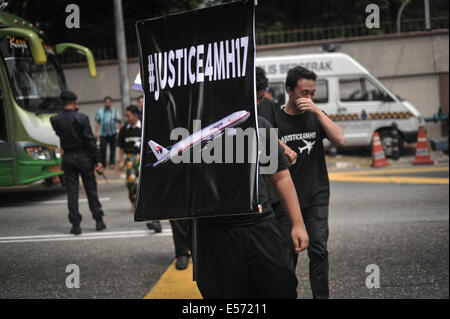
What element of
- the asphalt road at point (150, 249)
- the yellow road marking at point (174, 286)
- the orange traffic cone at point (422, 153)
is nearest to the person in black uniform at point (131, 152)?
the asphalt road at point (150, 249)

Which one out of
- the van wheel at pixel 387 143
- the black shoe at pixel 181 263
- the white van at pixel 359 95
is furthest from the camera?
the van wheel at pixel 387 143

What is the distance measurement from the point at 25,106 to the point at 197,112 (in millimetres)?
849

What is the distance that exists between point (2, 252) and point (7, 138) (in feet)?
1.46

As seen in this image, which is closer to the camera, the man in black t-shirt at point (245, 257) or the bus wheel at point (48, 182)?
the man in black t-shirt at point (245, 257)

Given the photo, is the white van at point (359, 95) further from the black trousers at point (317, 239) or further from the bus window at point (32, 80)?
the bus window at point (32, 80)

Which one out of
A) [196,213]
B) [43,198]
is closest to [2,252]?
[43,198]

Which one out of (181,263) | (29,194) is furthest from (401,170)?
(29,194)

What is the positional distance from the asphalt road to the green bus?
0.16 metres

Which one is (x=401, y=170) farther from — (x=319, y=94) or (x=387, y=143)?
(x=319, y=94)

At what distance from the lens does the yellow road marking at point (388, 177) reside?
10.6 m

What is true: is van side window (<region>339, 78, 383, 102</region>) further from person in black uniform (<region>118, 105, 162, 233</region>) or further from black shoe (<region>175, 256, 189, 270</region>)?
black shoe (<region>175, 256, 189, 270</region>)

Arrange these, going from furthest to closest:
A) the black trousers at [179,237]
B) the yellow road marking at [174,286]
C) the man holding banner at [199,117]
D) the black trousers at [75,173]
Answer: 1. the black trousers at [179,237]
2. the yellow road marking at [174,286]
3. the black trousers at [75,173]
4. the man holding banner at [199,117]

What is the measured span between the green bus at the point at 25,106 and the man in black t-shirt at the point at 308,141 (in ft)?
2.98

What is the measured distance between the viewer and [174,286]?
4984 mm
